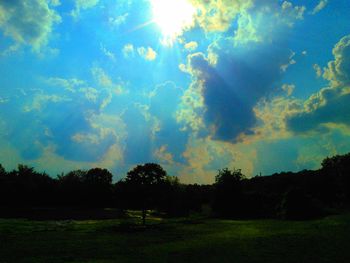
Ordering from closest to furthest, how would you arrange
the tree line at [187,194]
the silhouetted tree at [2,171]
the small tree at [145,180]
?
the tree line at [187,194] → the small tree at [145,180] → the silhouetted tree at [2,171]

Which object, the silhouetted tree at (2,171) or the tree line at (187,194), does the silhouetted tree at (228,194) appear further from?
the silhouetted tree at (2,171)

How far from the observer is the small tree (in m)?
80.4

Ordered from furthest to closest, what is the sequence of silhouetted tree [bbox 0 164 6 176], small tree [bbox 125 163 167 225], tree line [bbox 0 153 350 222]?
1. silhouetted tree [bbox 0 164 6 176]
2. small tree [bbox 125 163 167 225]
3. tree line [bbox 0 153 350 222]

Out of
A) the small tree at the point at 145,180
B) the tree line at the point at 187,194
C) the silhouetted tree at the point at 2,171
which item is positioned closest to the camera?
the tree line at the point at 187,194

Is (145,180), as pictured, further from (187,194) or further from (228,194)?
(187,194)

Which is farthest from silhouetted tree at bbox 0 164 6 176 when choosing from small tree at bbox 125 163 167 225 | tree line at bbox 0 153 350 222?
small tree at bbox 125 163 167 225

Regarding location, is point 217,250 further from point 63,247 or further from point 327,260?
point 63,247

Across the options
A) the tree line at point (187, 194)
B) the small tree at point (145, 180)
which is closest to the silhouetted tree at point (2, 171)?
the tree line at point (187, 194)

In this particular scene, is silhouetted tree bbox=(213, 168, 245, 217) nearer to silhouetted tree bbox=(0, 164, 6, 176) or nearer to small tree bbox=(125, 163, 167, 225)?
small tree bbox=(125, 163, 167, 225)

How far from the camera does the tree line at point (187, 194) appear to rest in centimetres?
Result: 7638

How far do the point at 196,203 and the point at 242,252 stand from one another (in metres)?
103

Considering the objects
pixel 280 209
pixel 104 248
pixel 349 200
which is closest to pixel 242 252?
pixel 104 248

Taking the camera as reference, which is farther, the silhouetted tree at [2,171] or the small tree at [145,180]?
the silhouetted tree at [2,171]

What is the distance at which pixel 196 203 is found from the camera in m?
127
